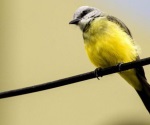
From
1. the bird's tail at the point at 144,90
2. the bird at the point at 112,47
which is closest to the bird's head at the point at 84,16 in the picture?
the bird at the point at 112,47

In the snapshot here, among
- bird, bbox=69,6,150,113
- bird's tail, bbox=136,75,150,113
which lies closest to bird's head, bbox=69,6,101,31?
bird, bbox=69,6,150,113

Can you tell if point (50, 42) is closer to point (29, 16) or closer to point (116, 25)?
point (29, 16)

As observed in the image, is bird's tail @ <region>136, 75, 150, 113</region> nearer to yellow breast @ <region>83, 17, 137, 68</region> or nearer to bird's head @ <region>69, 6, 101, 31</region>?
yellow breast @ <region>83, 17, 137, 68</region>

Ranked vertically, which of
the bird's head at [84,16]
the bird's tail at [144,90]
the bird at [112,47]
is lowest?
the bird's tail at [144,90]

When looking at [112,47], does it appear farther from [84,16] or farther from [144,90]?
[84,16]

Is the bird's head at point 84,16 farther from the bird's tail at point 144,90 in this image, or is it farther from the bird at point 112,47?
the bird's tail at point 144,90

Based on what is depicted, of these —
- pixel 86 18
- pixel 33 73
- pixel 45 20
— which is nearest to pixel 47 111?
pixel 33 73


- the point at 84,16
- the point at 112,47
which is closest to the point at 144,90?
the point at 112,47
